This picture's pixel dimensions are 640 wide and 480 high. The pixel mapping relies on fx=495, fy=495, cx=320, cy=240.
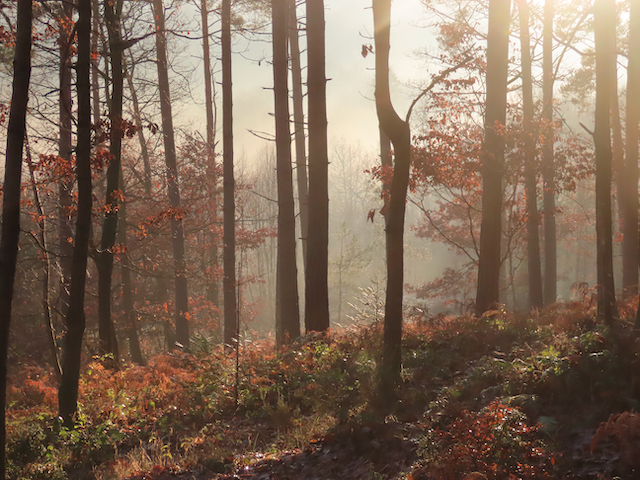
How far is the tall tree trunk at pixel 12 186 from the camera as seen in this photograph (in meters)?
4.95

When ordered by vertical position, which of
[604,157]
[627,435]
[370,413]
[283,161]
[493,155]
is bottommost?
[370,413]

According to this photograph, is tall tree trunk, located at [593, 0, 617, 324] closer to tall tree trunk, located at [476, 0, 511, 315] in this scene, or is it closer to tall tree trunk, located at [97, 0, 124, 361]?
tall tree trunk, located at [476, 0, 511, 315]

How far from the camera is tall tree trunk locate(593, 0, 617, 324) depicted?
22.5ft

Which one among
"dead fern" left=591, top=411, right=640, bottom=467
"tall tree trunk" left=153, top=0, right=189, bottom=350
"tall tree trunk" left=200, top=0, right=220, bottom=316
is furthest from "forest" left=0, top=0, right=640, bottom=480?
"tall tree trunk" left=200, top=0, right=220, bottom=316

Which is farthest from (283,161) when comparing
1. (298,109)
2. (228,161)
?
(298,109)

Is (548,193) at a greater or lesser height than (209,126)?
lesser

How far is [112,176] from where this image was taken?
8844 millimetres

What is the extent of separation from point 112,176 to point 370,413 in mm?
6221

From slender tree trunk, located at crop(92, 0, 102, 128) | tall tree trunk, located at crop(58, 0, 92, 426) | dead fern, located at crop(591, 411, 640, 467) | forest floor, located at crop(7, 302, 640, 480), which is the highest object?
slender tree trunk, located at crop(92, 0, 102, 128)

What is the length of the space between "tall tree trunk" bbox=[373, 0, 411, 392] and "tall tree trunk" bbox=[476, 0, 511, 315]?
4.00 meters

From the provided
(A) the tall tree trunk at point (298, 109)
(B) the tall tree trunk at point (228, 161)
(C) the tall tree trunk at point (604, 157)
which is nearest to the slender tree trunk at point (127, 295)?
(B) the tall tree trunk at point (228, 161)

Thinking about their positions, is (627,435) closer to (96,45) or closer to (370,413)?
(370,413)

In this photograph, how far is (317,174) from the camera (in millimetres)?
10484

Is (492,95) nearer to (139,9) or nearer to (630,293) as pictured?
(630,293)
